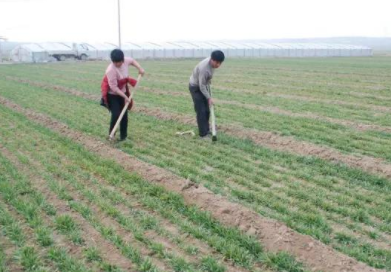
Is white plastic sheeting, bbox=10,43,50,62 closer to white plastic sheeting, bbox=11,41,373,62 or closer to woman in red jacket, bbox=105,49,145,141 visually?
white plastic sheeting, bbox=11,41,373,62

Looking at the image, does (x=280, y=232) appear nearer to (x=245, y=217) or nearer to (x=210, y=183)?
(x=245, y=217)

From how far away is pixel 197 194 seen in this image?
554 cm

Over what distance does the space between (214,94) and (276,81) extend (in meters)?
6.09

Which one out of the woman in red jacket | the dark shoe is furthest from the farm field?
the woman in red jacket

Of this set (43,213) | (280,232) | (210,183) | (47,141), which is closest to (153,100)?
(47,141)

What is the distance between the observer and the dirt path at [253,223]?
3963 mm

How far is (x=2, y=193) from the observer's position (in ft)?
18.5

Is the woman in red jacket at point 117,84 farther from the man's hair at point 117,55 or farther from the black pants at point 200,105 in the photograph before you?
the black pants at point 200,105

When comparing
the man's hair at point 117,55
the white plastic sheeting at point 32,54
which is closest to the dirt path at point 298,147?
the man's hair at point 117,55

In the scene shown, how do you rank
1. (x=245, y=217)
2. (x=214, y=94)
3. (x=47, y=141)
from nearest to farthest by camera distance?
(x=245, y=217) < (x=47, y=141) < (x=214, y=94)

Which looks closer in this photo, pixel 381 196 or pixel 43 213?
pixel 43 213

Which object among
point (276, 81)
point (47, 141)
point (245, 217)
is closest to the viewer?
point (245, 217)

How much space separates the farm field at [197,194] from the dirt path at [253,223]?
0.05 ft

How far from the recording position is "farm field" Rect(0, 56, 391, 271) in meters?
4.15
